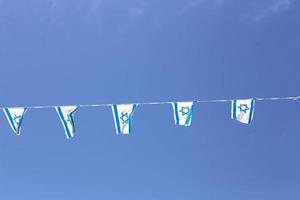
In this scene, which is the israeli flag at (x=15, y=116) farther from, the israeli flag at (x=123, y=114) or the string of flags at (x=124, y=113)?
the israeli flag at (x=123, y=114)

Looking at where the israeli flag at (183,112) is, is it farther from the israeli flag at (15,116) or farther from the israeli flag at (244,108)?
the israeli flag at (15,116)

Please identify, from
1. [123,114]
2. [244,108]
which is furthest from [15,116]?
[244,108]

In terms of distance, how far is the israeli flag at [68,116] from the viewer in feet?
65.1

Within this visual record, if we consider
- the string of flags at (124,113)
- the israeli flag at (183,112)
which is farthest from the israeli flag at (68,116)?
the israeli flag at (183,112)

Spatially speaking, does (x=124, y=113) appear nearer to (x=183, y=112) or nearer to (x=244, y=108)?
(x=183, y=112)

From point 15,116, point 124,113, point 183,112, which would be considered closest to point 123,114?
point 124,113

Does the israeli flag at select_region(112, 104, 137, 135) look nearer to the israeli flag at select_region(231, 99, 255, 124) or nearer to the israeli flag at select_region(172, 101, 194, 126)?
the israeli flag at select_region(172, 101, 194, 126)

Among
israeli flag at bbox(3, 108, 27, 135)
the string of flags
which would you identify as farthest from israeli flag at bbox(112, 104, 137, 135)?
israeli flag at bbox(3, 108, 27, 135)

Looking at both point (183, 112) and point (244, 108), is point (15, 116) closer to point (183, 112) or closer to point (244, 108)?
point (183, 112)

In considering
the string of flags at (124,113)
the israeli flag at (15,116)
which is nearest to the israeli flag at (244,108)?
the string of flags at (124,113)

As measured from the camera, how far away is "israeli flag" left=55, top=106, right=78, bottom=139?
19828 mm

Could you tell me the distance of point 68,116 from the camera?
19.9 metres

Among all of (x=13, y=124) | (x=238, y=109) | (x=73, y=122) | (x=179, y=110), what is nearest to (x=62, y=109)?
(x=73, y=122)

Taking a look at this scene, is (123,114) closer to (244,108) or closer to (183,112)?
(183,112)
